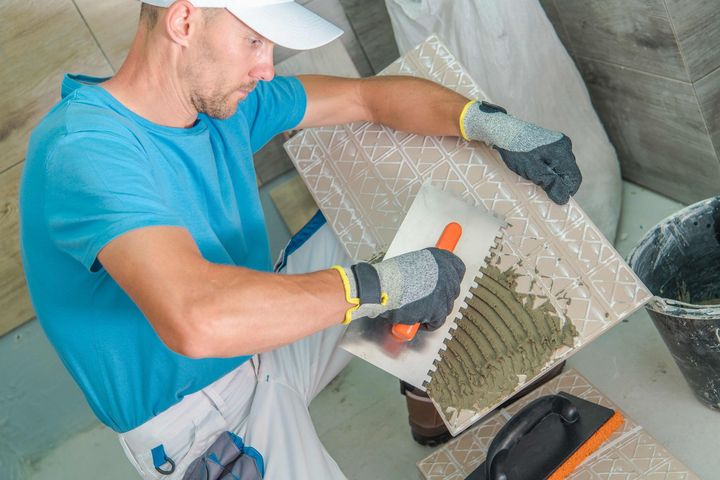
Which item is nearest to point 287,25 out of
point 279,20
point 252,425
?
point 279,20

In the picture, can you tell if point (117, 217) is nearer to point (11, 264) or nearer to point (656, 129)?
point (11, 264)

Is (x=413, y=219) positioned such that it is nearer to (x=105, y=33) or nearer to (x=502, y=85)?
(x=502, y=85)

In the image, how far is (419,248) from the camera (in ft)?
5.72

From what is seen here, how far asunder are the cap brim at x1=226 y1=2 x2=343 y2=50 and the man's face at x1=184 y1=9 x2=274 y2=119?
0.03 meters

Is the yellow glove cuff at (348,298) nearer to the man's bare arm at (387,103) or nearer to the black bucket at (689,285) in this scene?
the man's bare arm at (387,103)

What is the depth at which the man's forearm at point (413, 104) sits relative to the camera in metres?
1.93

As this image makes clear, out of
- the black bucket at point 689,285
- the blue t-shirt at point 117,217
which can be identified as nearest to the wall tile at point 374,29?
the blue t-shirt at point 117,217

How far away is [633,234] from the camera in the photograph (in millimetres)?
2613

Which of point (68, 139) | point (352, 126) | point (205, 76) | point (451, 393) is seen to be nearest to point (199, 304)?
point (68, 139)

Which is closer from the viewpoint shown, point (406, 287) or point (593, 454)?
point (406, 287)

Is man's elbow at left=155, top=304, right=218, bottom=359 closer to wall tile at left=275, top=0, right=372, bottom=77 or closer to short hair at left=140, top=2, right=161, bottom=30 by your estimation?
short hair at left=140, top=2, right=161, bottom=30

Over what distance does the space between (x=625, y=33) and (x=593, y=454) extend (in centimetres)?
119

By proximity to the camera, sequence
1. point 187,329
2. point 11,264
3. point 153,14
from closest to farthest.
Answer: point 187,329 < point 153,14 < point 11,264

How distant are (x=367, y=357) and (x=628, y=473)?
25.8 inches
